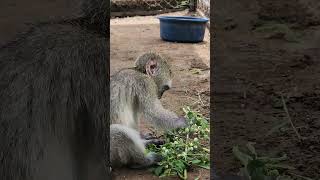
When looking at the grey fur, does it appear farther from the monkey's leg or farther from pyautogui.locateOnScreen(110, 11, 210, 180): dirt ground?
pyautogui.locateOnScreen(110, 11, 210, 180): dirt ground

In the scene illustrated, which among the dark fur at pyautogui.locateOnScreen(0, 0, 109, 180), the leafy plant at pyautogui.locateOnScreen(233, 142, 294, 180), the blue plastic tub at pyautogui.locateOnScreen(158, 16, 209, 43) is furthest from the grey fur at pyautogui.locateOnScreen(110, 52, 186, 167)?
the blue plastic tub at pyautogui.locateOnScreen(158, 16, 209, 43)

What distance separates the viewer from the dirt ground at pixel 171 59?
5.25m

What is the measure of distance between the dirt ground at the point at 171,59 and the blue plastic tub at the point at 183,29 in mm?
94

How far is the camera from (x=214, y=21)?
223cm

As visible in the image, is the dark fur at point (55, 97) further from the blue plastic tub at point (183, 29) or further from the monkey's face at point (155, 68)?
the blue plastic tub at point (183, 29)

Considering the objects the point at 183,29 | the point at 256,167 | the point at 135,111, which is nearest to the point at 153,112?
the point at 135,111

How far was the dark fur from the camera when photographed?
5.40 ft


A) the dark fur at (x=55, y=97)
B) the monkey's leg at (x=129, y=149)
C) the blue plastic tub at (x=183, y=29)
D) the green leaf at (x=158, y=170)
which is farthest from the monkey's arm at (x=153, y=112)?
the blue plastic tub at (x=183, y=29)

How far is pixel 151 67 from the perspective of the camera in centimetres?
444

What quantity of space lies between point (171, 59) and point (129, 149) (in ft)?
11.0

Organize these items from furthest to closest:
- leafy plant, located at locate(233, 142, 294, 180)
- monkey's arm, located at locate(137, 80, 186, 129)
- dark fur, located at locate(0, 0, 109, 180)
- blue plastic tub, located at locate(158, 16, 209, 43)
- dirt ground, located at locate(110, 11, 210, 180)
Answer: blue plastic tub, located at locate(158, 16, 209, 43) < dirt ground, located at locate(110, 11, 210, 180) < monkey's arm, located at locate(137, 80, 186, 129) < dark fur, located at locate(0, 0, 109, 180) < leafy plant, located at locate(233, 142, 294, 180)

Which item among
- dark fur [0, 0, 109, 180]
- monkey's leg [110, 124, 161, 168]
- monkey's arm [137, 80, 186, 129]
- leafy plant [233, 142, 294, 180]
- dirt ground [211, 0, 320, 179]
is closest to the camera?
leafy plant [233, 142, 294, 180]

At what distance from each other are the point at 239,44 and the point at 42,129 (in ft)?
3.54

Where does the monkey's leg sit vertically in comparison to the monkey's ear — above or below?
below
